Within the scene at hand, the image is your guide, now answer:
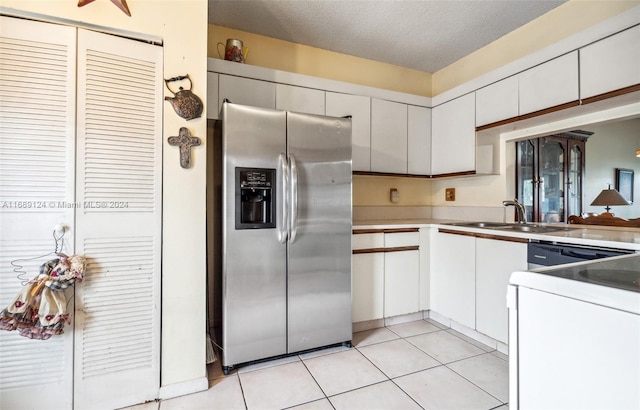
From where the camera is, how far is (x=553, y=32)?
2309mm

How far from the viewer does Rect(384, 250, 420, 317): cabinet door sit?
2492 millimetres

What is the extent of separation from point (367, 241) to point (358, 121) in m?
1.14

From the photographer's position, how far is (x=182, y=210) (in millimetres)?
1651

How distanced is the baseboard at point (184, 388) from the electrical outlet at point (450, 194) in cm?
276

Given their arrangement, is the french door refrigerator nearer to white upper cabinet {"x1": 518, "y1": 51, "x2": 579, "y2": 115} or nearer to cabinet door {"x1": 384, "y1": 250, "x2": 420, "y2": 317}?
cabinet door {"x1": 384, "y1": 250, "x2": 420, "y2": 317}

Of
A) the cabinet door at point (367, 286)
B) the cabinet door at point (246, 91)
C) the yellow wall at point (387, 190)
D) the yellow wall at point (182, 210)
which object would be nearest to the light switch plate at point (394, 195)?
the yellow wall at point (387, 190)

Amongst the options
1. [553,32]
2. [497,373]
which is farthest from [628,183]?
[497,373]

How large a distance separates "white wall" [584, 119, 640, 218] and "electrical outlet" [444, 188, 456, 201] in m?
1.72

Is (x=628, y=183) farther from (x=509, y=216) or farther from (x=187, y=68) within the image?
(x=187, y=68)

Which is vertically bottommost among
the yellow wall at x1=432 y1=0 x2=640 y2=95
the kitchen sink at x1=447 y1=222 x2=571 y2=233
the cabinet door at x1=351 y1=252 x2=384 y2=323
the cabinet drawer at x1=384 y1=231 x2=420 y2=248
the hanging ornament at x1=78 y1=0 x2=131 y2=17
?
the cabinet door at x1=351 y1=252 x2=384 y2=323

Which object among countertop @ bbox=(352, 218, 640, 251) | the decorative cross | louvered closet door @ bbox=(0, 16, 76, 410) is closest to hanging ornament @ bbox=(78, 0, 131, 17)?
louvered closet door @ bbox=(0, 16, 76, 410)

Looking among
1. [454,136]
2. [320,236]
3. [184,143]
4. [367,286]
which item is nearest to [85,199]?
[184,143]

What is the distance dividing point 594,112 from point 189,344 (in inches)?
120

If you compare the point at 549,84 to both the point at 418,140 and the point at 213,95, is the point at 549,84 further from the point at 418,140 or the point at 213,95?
the point at 213,95
